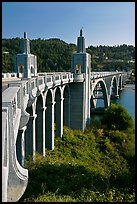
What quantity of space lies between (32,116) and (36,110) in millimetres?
2689

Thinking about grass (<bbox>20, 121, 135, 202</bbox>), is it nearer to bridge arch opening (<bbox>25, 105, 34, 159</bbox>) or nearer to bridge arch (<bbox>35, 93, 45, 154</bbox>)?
bridge arch opening (<bbox>25, 105, 34, 159</bbox>)

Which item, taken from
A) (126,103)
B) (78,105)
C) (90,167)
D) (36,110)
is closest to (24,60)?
(78,105)

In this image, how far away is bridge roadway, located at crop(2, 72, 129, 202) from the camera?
4621 millimetres

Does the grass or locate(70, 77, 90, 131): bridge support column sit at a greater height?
locate(70, 77, 90, 131): bridge support column

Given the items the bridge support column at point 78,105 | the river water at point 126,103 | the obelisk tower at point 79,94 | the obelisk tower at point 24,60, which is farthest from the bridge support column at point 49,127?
the river water at point 126,103

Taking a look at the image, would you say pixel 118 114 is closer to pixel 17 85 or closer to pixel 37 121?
pixel 37 121

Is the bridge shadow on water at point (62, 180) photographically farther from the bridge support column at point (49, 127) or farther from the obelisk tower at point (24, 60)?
the obelisk tower at point (24, 60)

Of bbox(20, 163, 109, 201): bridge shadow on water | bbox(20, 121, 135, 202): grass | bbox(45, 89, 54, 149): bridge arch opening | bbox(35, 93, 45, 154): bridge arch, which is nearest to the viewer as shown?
bbox(20, 121, 135, 202): grass

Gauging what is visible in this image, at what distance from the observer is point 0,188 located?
345 cm

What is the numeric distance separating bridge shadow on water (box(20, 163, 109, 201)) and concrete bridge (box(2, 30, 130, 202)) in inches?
44.7

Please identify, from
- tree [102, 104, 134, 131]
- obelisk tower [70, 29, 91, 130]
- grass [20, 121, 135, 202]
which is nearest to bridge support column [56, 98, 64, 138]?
grass [20, 121, 135, 202]

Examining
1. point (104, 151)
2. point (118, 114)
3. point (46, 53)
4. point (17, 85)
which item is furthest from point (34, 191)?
point (46, 53)

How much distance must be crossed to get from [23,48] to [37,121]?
472 inches

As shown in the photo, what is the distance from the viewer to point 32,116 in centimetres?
1275
